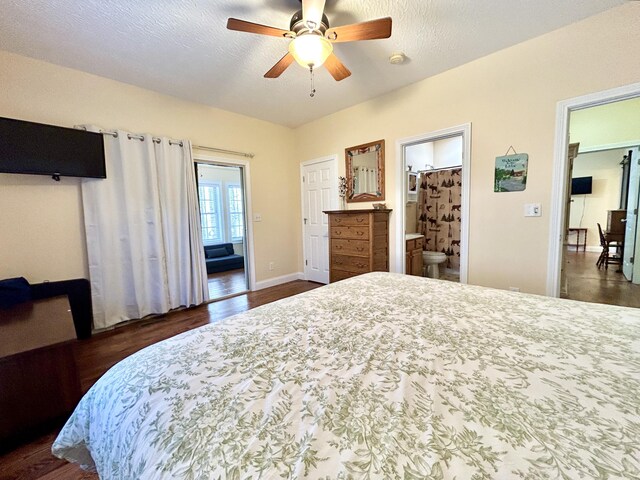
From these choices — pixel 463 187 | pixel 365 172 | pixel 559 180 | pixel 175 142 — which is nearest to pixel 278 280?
pixel 365 172

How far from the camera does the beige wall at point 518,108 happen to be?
6.56 feet

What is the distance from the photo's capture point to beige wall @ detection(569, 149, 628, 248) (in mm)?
6121

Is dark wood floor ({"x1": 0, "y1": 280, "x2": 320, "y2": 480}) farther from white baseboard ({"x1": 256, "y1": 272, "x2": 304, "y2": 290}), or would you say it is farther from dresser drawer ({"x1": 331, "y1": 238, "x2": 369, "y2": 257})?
dresser drawer ({"x1": 331, "y1": 238, "x2": 369, "y2": 257})

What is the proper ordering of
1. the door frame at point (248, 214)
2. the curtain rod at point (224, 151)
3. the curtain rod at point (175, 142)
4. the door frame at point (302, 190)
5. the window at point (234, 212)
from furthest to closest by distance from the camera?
the window at point (234, 212) < the door frame at point (302, 190) < the door frame at point (248, 214) < the curtain rod at point (224, 151) < the curtain rod at point (175, 142)

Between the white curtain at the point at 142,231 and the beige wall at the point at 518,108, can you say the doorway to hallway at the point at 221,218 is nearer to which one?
the white curtain at the point at 142,231

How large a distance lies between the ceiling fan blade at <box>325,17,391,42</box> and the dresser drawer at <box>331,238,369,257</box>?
2.02 meters

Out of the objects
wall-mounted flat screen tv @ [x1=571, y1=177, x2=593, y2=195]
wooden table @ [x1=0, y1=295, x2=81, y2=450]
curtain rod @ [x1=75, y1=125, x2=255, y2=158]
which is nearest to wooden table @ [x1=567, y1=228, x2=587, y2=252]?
wall-mounted flat screen tv @ [x1=571, y1=177, x2=593, y2=195]

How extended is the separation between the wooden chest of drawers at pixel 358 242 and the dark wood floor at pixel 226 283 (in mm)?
1697

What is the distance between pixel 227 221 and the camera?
22.3ft

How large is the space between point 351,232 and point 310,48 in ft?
6.73

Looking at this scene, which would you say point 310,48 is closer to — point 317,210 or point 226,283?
point 317,210

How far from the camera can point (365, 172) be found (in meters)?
3.66

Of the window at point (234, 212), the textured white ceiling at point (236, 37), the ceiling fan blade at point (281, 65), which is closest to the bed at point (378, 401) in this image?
the ceiling fan blade at point (281, 65)

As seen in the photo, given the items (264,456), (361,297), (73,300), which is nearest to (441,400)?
(264,456)
